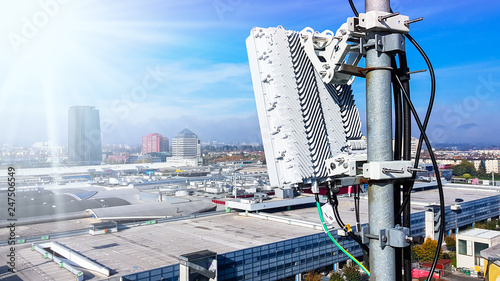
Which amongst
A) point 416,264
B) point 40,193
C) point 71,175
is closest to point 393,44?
point 416,264

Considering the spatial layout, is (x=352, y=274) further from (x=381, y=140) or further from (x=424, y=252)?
(x=381, y=140)

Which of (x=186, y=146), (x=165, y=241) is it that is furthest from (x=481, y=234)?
(x=186, y=146)

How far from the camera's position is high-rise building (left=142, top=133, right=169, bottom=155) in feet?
390

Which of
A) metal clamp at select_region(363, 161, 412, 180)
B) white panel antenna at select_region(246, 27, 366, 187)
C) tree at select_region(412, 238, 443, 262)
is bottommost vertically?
tree at select_region(412, 238, 443, 262)

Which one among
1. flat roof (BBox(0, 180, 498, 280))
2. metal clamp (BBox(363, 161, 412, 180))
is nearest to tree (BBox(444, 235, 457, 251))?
flat roof (BBox(0, 180, 498, 280))

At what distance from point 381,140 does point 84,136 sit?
93.9 m

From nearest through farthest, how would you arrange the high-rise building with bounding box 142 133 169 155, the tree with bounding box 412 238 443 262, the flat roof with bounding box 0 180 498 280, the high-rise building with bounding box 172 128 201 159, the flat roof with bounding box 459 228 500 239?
the flat roof with bounding box 0 180 498 280, the flat roof with bounding box 459 228 500 239, the tree with bounding box 412 238 443 262, the high-rise building with bounding box 172 128 201 159, the high-rise building with bounding box 142 133 169 155

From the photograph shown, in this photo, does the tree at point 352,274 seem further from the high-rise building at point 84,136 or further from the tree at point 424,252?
the high-rise building at point 84,136

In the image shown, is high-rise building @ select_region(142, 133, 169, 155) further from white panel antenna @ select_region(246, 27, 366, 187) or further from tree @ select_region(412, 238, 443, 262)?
white panel antenna @ select_region(246, 27, 366, 187)

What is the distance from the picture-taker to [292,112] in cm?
264

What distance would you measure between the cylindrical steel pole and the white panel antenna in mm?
298

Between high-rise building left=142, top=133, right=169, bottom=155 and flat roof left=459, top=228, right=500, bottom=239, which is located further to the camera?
high-rise building left=142, top=133, right=169, bottom=155

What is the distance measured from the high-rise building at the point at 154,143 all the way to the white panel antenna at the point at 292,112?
390ft

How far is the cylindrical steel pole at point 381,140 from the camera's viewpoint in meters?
2.12
